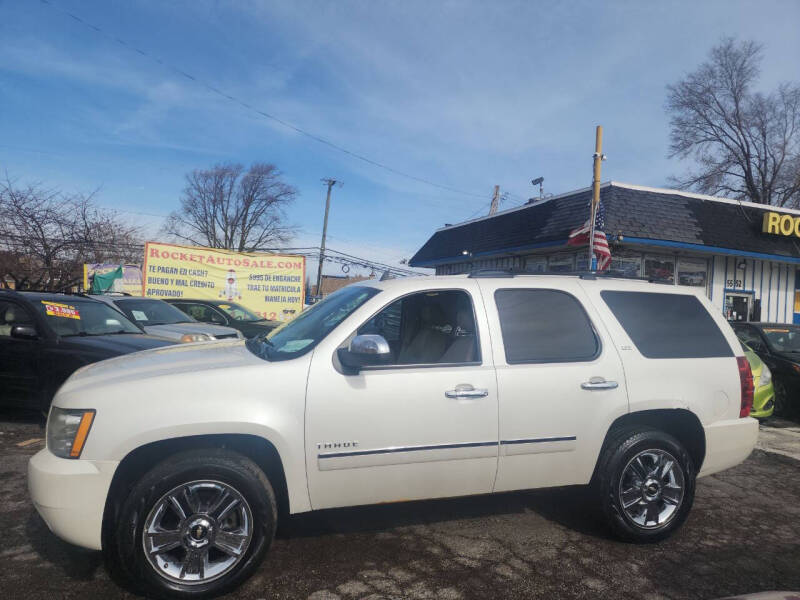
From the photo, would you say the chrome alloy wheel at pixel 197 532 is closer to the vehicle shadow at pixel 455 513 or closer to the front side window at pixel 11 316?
the vehicle shadow at pixel 455 513

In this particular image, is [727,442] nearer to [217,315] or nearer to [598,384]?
[598,384]

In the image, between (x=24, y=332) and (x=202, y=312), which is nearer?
(x=24, y=332)

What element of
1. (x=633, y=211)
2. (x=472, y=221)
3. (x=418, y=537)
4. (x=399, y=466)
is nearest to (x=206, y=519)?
(x=399, y=466)

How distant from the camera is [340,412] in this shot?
2.90 meters

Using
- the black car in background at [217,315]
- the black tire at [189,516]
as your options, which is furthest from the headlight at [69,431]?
the black car in background at [217,315]

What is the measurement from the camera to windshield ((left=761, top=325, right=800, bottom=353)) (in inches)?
333

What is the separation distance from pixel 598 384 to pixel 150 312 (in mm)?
8789

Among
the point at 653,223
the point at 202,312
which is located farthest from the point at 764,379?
the point at 202,312

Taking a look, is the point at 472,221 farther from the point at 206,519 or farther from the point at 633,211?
the point at 206,519

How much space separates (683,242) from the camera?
13.2 metres

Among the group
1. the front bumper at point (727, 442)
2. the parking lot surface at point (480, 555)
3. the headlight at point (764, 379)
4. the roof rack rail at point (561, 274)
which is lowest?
the parking lot surface at point (480, 555)

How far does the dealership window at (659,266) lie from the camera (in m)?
14.2

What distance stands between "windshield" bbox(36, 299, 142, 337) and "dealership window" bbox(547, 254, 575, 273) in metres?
11.2

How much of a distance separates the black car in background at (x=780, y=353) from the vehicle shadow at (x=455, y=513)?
18.4ft
